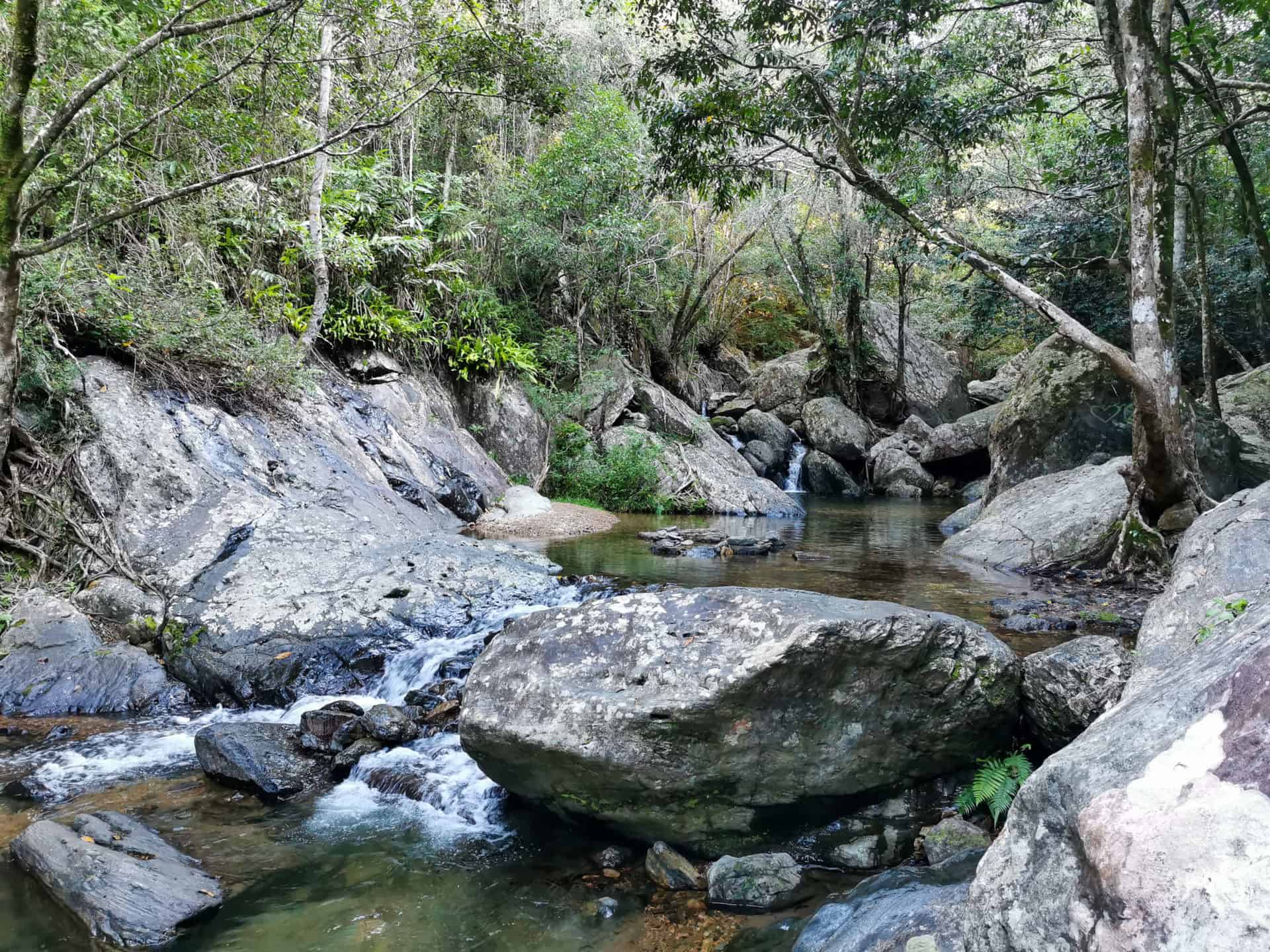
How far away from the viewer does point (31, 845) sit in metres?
3.30

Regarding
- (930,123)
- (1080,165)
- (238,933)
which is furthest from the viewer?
(1080,165)

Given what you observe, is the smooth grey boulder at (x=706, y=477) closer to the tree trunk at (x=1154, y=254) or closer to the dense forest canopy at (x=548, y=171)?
the dense forest canopy at (x=548, y=171)

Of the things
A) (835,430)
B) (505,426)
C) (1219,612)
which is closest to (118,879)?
(1219,612)

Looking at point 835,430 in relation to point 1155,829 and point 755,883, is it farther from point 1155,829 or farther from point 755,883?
point 1155,829

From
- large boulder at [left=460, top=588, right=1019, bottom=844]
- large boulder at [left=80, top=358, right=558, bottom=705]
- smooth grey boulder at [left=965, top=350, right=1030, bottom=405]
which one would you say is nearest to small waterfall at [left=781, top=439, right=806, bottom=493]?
smooth grey boulder at [left=965, top=350, right=1030, bottom=405]

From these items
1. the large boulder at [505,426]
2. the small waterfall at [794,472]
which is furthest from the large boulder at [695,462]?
the small waterfall at [794,472]

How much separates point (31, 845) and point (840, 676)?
3.75 m

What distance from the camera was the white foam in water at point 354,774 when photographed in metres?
4.02

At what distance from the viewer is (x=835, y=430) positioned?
20.4 metres

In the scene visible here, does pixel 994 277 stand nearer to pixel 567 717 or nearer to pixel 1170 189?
pixel 1170 189

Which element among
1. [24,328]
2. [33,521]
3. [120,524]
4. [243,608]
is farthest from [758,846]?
[24,328]

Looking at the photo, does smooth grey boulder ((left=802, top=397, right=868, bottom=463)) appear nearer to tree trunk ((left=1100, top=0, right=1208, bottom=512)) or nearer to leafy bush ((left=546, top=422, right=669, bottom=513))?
leafy bush ((left=546, top=422, right=669, bottom=513))

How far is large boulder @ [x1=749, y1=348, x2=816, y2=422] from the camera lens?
21.9 meters

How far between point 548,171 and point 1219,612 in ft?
47.5
